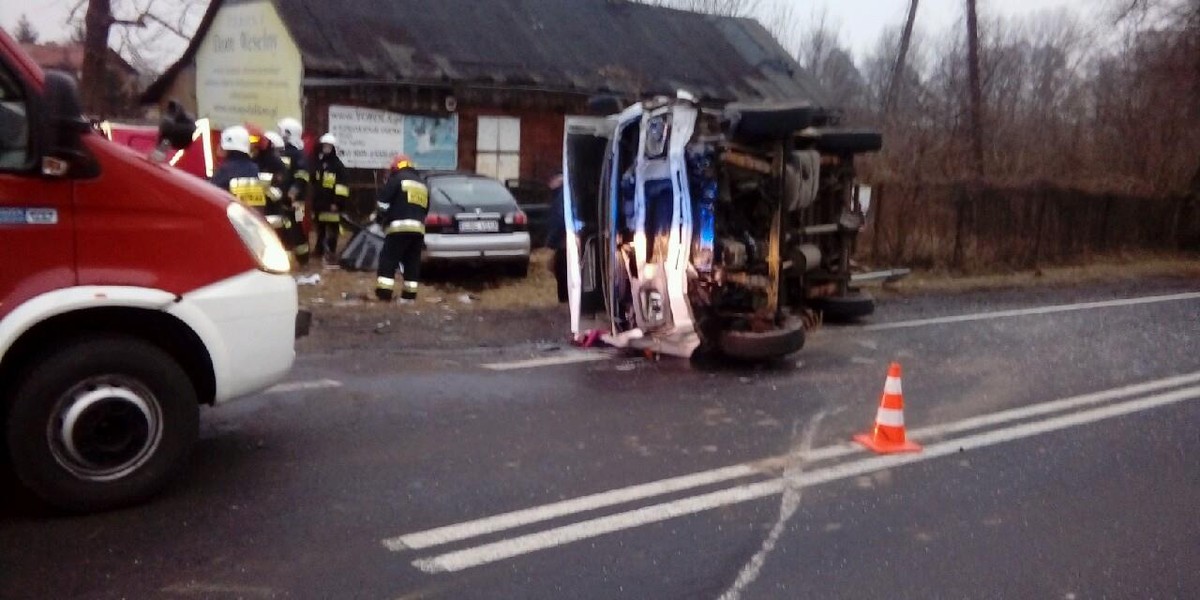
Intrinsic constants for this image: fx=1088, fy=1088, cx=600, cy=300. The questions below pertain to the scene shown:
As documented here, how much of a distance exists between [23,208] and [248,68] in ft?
66.9

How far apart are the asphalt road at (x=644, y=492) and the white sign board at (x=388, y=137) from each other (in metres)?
13.7

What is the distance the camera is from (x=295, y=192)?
13.0 meters

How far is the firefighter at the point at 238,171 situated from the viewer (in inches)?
407

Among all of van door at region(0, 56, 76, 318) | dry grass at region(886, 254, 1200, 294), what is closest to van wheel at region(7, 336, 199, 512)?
van door at region(0, 56, 76, 318)

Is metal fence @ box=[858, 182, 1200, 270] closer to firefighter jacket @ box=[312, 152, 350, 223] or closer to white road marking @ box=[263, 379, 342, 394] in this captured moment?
firefighter jacket @ box=[312, 152, 350, 223]

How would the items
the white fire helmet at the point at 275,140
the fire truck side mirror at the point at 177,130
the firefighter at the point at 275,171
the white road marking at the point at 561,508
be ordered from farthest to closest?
the white fire helmet at the point at 275,140, the firefighter at the point at 275,171, the fire truck side mirror at the point at 177,130, the white road marking at the point at 561,508

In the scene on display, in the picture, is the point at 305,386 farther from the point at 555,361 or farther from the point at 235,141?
the point at 235,141

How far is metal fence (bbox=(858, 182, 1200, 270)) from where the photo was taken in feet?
55.8

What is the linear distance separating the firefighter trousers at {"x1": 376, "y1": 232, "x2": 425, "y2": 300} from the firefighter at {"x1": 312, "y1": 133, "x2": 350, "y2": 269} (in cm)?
257

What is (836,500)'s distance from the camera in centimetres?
535

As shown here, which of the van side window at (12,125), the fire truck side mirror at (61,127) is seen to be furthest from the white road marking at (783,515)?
the van side window at (12,125)

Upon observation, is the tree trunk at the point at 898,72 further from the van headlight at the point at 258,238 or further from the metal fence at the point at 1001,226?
the van headlight at the point at 258,238

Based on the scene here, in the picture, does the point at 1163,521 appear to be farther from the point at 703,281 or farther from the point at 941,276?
the point at 941,276

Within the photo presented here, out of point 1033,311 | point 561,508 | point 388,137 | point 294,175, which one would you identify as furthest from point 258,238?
point 388,137
